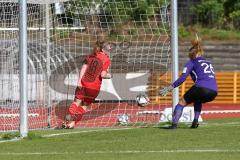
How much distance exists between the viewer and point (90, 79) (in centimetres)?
1688

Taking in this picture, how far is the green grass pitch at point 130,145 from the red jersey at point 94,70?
1.86 metres

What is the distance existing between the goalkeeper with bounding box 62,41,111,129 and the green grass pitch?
1.52 meters

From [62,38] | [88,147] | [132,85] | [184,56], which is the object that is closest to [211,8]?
[184,56]

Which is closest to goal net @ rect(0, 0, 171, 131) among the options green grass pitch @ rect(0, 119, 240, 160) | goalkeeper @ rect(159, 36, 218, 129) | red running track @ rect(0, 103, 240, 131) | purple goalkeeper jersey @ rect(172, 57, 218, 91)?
red running track @ rect(0, 103, 240, 131)

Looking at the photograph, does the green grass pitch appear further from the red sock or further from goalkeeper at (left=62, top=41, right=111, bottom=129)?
goalkeeper at (left=62, top=41, right=111, bottom=129)

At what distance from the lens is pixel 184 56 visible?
37.2 metres

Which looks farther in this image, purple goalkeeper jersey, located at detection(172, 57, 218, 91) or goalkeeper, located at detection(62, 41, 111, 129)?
goalkeeper, located at detection(62, 41, 111, 129)

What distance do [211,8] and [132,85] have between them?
49.4 feet

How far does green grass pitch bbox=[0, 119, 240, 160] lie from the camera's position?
432 inches

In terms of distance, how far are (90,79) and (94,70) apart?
22 centimetres

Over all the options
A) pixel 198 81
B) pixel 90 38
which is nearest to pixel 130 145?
pixel 198 81

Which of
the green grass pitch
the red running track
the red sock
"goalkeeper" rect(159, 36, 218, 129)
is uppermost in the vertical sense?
"goalkeeper" rect(159, 36, 218, 129)

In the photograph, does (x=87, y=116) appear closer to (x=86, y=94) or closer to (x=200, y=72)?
(x=86, y=94)

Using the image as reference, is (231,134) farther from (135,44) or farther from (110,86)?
(110,86)
